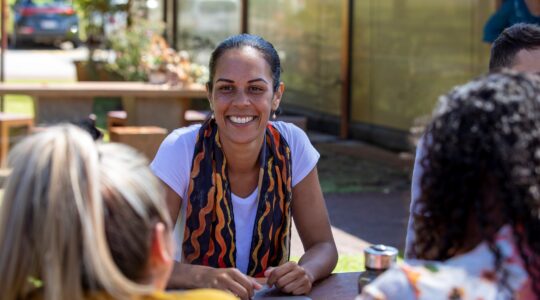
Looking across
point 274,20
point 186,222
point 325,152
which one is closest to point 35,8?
point 274,20

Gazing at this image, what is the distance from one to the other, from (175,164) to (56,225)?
61.8 inches

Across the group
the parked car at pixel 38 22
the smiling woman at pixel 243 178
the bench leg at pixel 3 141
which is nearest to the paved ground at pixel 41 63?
the parked car at pixel 38 22

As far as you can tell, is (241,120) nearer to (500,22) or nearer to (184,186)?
(184,186)

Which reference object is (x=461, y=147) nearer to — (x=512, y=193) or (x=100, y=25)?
(x=512, y=193)

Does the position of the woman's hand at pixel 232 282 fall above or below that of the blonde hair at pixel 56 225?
below

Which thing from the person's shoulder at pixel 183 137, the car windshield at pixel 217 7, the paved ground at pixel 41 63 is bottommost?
the paved ground at pixel 41 63

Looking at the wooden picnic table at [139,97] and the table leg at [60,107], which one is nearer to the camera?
the wooden picnic table at [139,97]

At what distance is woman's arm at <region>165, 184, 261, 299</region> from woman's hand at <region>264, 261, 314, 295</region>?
0.17 ft

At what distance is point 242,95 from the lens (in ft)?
10.8

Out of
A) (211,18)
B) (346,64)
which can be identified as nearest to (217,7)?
(211,18)

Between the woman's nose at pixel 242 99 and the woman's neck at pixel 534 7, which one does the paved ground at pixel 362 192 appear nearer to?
the woman's neck at pixel 534 7

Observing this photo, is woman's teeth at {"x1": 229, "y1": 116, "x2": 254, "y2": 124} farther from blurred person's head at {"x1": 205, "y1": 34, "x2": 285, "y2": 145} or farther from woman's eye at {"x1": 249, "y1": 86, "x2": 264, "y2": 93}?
woman's eye at {"x1": 249, "y1": 86, "x2": 264, "y2": 93}

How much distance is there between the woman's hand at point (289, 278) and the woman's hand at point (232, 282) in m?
0.05

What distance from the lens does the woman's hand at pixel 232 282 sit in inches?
105
